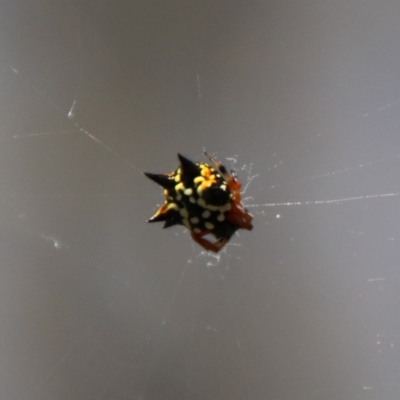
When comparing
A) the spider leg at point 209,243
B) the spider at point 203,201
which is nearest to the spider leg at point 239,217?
the spider at point 203,201

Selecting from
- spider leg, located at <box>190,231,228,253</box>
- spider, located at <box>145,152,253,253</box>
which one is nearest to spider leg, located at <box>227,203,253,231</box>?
spider, located at <box>145,152,253,253</box>

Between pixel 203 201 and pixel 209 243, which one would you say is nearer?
pixel 203 201

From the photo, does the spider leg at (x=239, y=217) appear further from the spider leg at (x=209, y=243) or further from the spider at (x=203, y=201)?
the spider leg at (x=209, y=243)

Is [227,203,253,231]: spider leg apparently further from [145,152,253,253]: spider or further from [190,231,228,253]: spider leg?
[190,231,228,253]: spider leg

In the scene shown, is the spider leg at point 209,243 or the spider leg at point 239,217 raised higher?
the spider leg at point 239,217

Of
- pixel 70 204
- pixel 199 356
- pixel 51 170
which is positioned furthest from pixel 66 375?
pixel 51 170

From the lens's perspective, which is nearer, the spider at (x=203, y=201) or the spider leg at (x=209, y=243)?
the spider at (x=203, y=201)

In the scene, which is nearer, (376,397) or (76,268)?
(376,397)

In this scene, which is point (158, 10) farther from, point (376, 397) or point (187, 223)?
point (376, 397)
